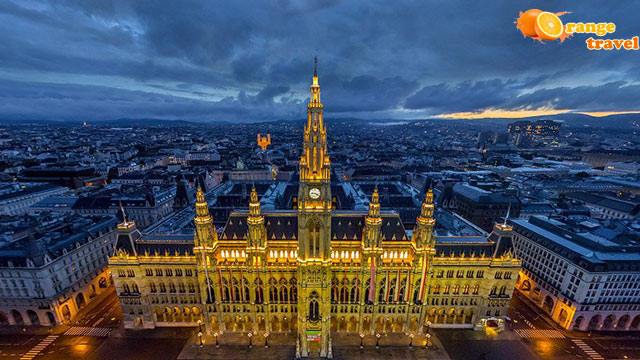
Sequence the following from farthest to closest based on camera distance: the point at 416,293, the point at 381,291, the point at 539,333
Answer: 1. the point at 539,333
2. the point at 416,293
3. the point at 381,291

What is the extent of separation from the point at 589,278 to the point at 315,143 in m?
82.3

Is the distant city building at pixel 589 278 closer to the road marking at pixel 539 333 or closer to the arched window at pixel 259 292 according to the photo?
the road marking at pixel 539 333

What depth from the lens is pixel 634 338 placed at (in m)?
75.9

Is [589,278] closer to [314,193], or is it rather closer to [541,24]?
[541,24]

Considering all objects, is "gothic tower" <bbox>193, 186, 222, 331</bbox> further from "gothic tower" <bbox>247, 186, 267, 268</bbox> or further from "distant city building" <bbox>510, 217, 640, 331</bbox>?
"distant city building" <bbox>510, 217, 640, 331</bbox>

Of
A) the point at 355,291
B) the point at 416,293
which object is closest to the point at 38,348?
the point at 355,291

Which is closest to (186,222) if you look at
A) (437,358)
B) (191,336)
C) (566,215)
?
(191,336)

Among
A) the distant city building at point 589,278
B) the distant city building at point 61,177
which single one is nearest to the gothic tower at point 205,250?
the distant city building at point 589,278

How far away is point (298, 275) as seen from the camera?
69188 mm

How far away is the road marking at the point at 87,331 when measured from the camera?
250ft

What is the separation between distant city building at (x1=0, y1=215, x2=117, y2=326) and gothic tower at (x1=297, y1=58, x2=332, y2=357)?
70023mm

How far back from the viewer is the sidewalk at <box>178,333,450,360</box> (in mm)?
69938

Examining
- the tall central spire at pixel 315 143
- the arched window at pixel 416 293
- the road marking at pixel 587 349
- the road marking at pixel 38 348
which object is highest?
the tall central spire at pixel 315 143

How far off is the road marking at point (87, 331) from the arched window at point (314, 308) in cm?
5810
